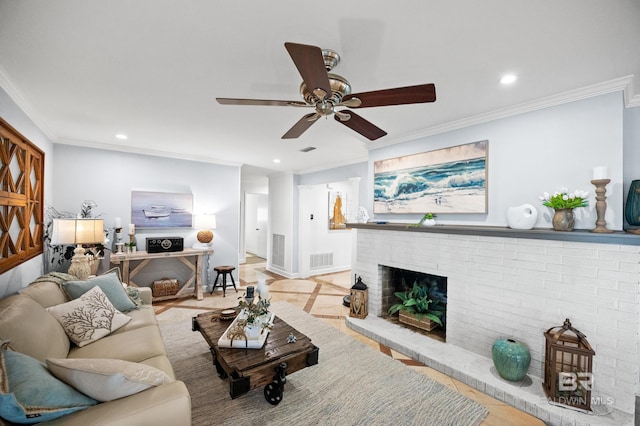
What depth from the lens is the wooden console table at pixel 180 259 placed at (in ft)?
→ 12.9

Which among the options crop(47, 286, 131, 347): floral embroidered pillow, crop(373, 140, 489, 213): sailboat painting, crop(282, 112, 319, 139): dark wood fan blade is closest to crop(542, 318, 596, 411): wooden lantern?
crop(373, 140, 489, 213): sailboat painting

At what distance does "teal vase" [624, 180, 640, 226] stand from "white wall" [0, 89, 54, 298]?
4802 mm

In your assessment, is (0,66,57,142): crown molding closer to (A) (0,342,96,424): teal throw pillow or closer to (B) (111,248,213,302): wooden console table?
(B) (111,248,213,302): wooden console table

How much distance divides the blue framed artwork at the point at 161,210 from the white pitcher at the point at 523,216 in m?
4.63

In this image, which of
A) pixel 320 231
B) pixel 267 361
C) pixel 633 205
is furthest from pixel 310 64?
pixel 320 231

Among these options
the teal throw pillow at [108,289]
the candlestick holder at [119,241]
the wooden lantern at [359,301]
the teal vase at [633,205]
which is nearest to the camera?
the teal vase at [633,205]

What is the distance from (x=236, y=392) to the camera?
170 cm

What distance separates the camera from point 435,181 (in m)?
3.16

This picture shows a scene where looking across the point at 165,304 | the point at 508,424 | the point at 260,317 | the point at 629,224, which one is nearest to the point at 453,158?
the point at 629,224

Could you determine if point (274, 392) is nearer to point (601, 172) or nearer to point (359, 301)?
point (359, 301)

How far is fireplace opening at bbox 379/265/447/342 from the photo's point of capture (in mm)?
3162

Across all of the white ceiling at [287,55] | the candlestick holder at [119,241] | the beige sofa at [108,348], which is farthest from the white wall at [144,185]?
the beige sofa at [108,348]

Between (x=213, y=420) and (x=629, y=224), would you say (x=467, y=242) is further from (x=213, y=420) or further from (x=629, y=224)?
(x=213, y=420)

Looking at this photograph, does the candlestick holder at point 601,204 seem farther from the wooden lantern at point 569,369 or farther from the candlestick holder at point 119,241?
the candlestick holder at point 119,241
